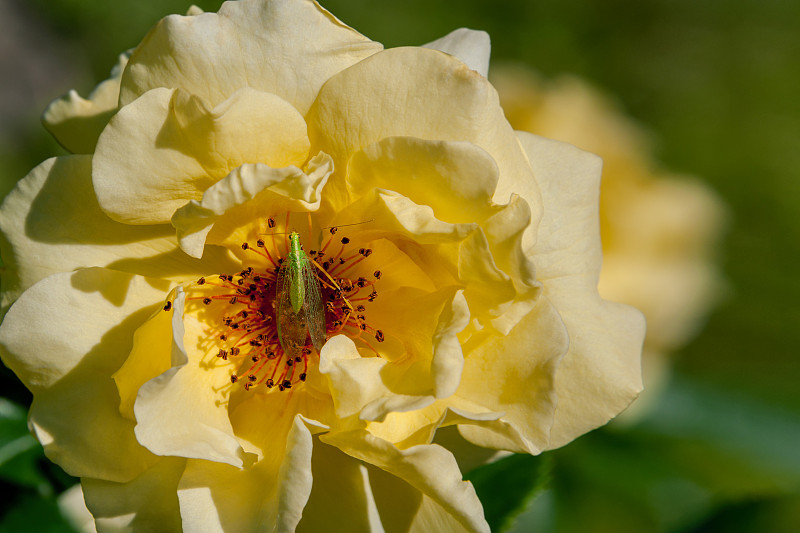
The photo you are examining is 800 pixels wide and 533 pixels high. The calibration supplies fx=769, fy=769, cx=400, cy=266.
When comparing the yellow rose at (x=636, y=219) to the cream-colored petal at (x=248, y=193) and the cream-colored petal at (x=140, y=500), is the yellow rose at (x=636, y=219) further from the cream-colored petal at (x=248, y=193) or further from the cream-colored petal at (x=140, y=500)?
the cream-colored petal at (x=140, y=500)

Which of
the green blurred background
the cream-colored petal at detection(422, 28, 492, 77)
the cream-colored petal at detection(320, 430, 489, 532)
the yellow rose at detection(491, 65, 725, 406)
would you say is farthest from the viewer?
the green blurred background

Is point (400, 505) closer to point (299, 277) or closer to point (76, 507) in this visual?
point (299, 277)

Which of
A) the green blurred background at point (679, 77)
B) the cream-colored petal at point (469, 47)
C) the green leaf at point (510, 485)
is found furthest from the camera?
the green blurred background at point (679, 77)

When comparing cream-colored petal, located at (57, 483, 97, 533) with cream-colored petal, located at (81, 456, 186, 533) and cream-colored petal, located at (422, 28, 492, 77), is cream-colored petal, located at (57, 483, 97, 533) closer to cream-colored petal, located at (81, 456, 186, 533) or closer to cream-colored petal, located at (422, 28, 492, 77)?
cream-colored petal, located at (81, 456, 186, 533)

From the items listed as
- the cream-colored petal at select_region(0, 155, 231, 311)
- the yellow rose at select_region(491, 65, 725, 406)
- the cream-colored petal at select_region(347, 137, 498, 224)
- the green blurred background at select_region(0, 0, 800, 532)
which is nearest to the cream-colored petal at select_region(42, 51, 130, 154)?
the cream-colored petal at select_region(0, 155, 231, 311)

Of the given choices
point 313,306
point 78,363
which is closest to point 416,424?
point 313,306

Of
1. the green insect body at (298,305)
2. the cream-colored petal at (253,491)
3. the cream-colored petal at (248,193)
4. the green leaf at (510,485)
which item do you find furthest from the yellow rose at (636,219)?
the cream-colored petal at (253,491)

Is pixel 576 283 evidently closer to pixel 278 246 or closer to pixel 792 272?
pixel 278 246
